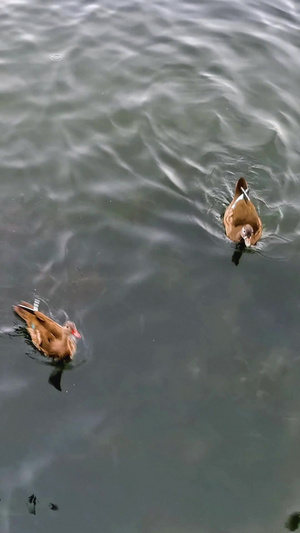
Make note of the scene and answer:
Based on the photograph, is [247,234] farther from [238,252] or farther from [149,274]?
[149,274]

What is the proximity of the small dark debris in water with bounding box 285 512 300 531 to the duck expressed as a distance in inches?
128

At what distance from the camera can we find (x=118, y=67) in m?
10.9

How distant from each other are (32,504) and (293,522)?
233cm

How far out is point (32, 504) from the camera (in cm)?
566

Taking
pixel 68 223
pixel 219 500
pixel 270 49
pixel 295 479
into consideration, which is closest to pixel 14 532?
pixel 219 500

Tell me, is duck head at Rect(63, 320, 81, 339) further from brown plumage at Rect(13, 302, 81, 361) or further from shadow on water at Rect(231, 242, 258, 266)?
shadow on water at Rect(231, 242, 258, 266)

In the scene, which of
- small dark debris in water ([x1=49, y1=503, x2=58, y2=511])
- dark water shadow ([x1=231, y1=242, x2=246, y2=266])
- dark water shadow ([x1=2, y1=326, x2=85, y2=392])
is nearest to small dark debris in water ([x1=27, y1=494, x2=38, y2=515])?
small dark debris in water ([x1=49, y1=503, x2=58, y2=511])

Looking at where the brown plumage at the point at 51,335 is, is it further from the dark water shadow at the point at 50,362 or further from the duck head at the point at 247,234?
the duck head at the point at 247,234

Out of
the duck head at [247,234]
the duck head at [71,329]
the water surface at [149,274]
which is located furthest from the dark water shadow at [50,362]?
the duck head at [247,234]

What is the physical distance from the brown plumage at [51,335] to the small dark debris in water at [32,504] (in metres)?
1.53

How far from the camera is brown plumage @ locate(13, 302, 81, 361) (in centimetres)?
664

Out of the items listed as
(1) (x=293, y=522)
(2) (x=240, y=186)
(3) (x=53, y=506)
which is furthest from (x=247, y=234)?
(3) (x=53, y=506)

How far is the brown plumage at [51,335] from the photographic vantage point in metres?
6.64

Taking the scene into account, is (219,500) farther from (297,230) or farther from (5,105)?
(5,105)
